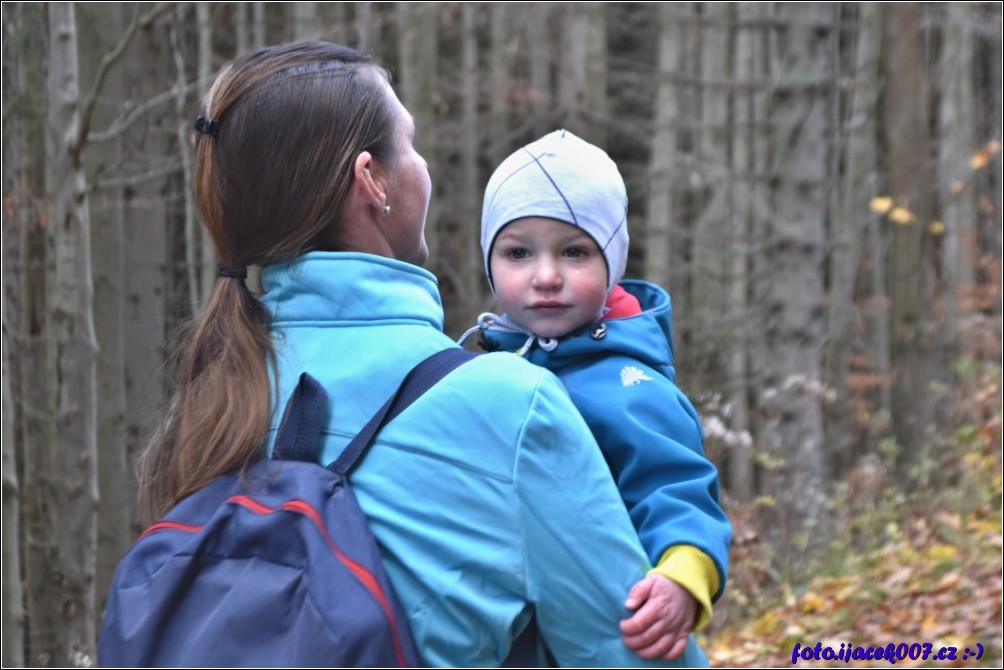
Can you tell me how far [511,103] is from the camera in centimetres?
1994

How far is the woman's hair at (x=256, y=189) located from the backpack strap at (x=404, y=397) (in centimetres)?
22

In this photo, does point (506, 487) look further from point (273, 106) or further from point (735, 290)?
point (735, 290)

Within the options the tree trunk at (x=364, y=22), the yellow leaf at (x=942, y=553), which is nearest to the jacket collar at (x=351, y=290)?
the yellow leaf at (x=942, y=553)

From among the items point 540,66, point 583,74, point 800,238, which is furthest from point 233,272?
point 540,66

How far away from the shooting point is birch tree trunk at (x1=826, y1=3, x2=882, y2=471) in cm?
1116

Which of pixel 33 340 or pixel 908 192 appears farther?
pixel 908 192

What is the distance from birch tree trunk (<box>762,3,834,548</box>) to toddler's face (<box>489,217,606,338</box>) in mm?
6062

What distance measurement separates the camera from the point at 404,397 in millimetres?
2053

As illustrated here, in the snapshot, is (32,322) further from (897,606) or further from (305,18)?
(897,606)

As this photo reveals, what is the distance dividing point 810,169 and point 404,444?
7262mm

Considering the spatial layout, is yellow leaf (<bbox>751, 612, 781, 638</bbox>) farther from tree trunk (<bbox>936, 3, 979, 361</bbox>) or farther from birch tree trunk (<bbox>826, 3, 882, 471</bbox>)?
tree trunk (<bbox>936, 3, 979, 361</bbox>)

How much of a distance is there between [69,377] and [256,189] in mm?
5750

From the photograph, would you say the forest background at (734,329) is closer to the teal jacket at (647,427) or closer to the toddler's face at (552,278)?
the toddler's face at (552,278)

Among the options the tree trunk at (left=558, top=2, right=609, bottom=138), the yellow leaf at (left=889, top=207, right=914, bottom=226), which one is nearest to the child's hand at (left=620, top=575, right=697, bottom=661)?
the yellow leaf at (left=889, top=207, right=914, bottom=226)
